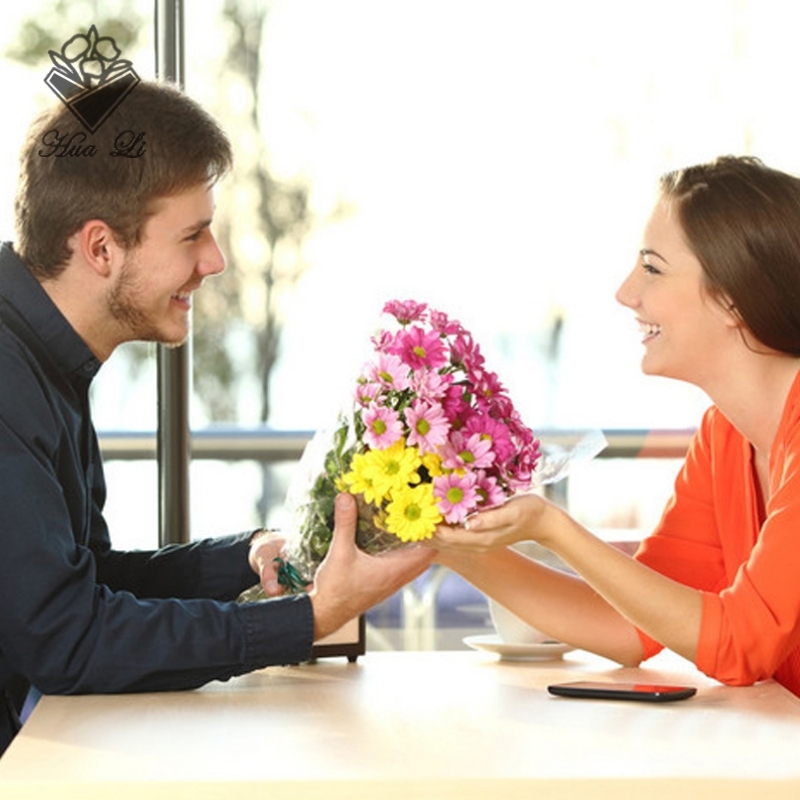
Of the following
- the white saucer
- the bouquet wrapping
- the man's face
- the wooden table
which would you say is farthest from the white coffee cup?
the man's face

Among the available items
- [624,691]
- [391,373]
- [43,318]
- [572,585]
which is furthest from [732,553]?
[43,318]

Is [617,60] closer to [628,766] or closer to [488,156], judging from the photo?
[488,156]

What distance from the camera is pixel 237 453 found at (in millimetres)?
4027

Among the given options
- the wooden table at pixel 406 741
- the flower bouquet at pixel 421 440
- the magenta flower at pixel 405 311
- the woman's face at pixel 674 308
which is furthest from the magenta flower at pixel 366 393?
the woman's face at pixel 674 308

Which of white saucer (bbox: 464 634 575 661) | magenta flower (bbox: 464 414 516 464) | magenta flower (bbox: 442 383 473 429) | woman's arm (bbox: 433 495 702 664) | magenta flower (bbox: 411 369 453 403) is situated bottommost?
white saucer (bbox: 464 634 575 661)

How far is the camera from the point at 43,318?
2256mm

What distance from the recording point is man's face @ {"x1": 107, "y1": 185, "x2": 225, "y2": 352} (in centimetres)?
235

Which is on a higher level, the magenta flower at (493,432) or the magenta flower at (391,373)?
the magenta flower at (391,373)

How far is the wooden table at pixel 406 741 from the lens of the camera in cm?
157

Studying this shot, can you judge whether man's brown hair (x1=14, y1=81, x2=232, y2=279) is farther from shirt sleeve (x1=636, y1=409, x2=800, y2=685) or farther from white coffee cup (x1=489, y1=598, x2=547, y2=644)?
shirt sleeve (x1=636, y1=409, x2=800, y2=685)

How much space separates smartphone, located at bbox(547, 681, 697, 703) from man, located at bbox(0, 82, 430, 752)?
0.25m

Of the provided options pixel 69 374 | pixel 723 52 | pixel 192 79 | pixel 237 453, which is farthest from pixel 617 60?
pixel 69 374

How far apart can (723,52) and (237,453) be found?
159 centimetres

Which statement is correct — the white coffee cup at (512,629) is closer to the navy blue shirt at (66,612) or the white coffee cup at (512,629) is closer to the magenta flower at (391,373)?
the navy blue shirt at (66,612)
